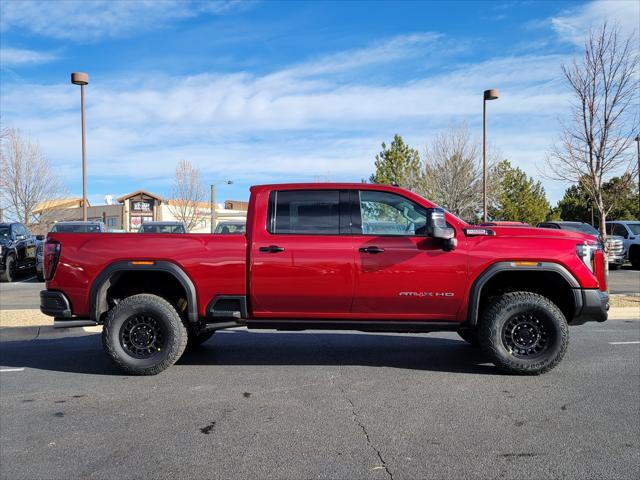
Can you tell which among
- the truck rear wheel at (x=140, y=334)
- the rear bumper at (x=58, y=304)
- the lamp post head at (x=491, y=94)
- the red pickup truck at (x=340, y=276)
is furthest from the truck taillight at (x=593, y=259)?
the lamp post head at (x=491, y=94)

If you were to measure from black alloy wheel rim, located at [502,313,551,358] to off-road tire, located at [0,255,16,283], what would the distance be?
1521 cm

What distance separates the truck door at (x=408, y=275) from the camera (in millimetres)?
5398

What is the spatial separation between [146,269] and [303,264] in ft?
5.30

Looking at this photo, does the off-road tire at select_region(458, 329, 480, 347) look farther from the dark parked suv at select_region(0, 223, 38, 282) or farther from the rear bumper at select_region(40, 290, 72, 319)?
the dark parked suv at select_region(0, 223, 38, 282)

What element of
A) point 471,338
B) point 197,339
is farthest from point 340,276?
point 197,339

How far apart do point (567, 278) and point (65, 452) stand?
4678 millimetres

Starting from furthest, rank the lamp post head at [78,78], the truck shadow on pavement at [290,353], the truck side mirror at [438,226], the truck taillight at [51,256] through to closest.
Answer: the lamp post head at [78,78], the truck shadow on pavement at [290,353], the truck taillight at [51,256], the truck side mirror at [438,226]

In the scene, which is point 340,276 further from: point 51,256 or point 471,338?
point 51,256

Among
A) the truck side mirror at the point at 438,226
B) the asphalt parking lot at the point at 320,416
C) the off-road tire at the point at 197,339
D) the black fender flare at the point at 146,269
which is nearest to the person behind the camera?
the asphalt parking lot at the point at 320,416

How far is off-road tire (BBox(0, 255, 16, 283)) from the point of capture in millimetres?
15883

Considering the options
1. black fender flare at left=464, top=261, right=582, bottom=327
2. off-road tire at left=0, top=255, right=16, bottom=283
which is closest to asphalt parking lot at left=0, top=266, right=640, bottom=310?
off-road tire at left=0, top=255, right=16, bottom=283

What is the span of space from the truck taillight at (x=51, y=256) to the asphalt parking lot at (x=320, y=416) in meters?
1.11

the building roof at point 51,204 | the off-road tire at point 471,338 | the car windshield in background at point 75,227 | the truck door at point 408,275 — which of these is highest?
the building roof at point 51,204

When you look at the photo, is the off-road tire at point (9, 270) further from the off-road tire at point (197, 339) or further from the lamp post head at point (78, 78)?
the off-road tire at point (197, 339)
